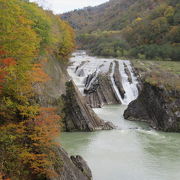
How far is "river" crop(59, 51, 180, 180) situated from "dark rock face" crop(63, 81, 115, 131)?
968mm

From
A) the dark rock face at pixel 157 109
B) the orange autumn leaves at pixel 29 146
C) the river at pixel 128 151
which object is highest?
the orange autumn leaves at pixel 29 146

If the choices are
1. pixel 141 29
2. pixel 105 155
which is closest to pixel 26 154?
pixel 105 155

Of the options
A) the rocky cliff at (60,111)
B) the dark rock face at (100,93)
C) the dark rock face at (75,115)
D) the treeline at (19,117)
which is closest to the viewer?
the treeline at (19,117)

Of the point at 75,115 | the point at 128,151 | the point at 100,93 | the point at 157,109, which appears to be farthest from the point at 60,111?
the point at 100,93

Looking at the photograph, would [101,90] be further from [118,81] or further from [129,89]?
[129,89]

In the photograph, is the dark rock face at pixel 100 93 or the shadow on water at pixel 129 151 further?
the dark rock face at pixel 100 93

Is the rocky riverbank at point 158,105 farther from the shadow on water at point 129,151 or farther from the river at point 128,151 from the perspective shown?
the shadow on water at point 129,151

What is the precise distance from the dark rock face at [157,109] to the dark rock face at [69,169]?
17493 mm

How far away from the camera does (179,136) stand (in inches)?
1278

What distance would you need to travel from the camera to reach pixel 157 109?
36.4 m

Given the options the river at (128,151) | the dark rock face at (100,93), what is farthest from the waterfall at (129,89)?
the river at (128,151)

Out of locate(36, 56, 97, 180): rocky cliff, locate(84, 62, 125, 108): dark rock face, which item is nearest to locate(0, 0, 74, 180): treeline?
locate(36, 56, 97, 180): rocky cliff

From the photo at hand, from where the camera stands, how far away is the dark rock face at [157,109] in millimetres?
34344

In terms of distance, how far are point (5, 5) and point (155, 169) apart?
15197mm
